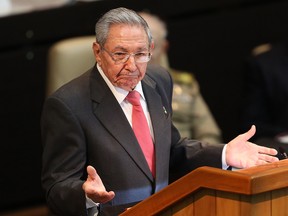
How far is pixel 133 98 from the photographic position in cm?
289

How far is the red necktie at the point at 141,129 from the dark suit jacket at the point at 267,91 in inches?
80.8

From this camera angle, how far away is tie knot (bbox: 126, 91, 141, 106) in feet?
9.46

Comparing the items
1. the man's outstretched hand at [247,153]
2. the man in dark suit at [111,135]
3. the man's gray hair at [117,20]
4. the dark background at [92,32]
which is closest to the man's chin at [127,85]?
the man in dark suit at [111,135]

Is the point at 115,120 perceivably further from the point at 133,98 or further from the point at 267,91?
the point at 267,91

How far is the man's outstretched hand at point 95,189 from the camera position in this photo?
8.40 ft

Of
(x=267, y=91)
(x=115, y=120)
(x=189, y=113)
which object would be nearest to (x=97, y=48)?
(x=115, y=120)

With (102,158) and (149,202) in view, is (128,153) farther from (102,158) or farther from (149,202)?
(149,202)

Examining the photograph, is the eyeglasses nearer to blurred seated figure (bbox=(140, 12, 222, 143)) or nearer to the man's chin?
the man's chin

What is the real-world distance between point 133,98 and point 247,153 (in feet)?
1.19

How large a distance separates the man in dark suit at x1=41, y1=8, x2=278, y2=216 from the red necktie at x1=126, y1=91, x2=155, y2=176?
0.04ft

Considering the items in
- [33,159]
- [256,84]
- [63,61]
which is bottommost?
[33,159]

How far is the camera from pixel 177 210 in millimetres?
2502

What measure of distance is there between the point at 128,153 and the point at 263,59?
224cm

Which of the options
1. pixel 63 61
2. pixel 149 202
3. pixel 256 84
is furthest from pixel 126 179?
pixel 256 84
